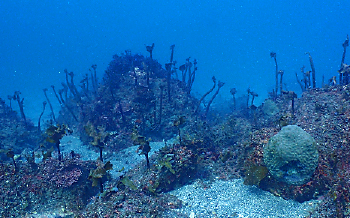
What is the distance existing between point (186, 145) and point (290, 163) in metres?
Answer: 4.57

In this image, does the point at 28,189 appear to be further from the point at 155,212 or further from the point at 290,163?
the point at 290,163

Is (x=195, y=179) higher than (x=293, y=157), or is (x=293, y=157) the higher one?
(x=195, y=179)

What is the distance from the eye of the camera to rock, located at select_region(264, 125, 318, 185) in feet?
22.1

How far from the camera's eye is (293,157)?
22.1ft

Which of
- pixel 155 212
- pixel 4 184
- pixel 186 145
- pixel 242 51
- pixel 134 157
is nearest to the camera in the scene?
pixel 155 212

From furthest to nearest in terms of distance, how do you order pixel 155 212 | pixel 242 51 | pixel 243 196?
pixel 242 51
pixel 243 196
pixel 155 212

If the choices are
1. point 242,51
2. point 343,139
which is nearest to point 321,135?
point 343,139

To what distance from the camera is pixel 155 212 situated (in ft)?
21.5

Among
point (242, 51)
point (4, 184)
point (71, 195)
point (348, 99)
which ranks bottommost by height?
point (71, 195)

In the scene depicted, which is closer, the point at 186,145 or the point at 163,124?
the point at 186,145

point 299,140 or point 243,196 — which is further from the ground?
point 299,140

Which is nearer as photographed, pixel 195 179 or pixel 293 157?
pixel 293 157

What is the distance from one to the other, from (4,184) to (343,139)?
13.6 metres

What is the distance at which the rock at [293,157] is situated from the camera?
22.1 feet
